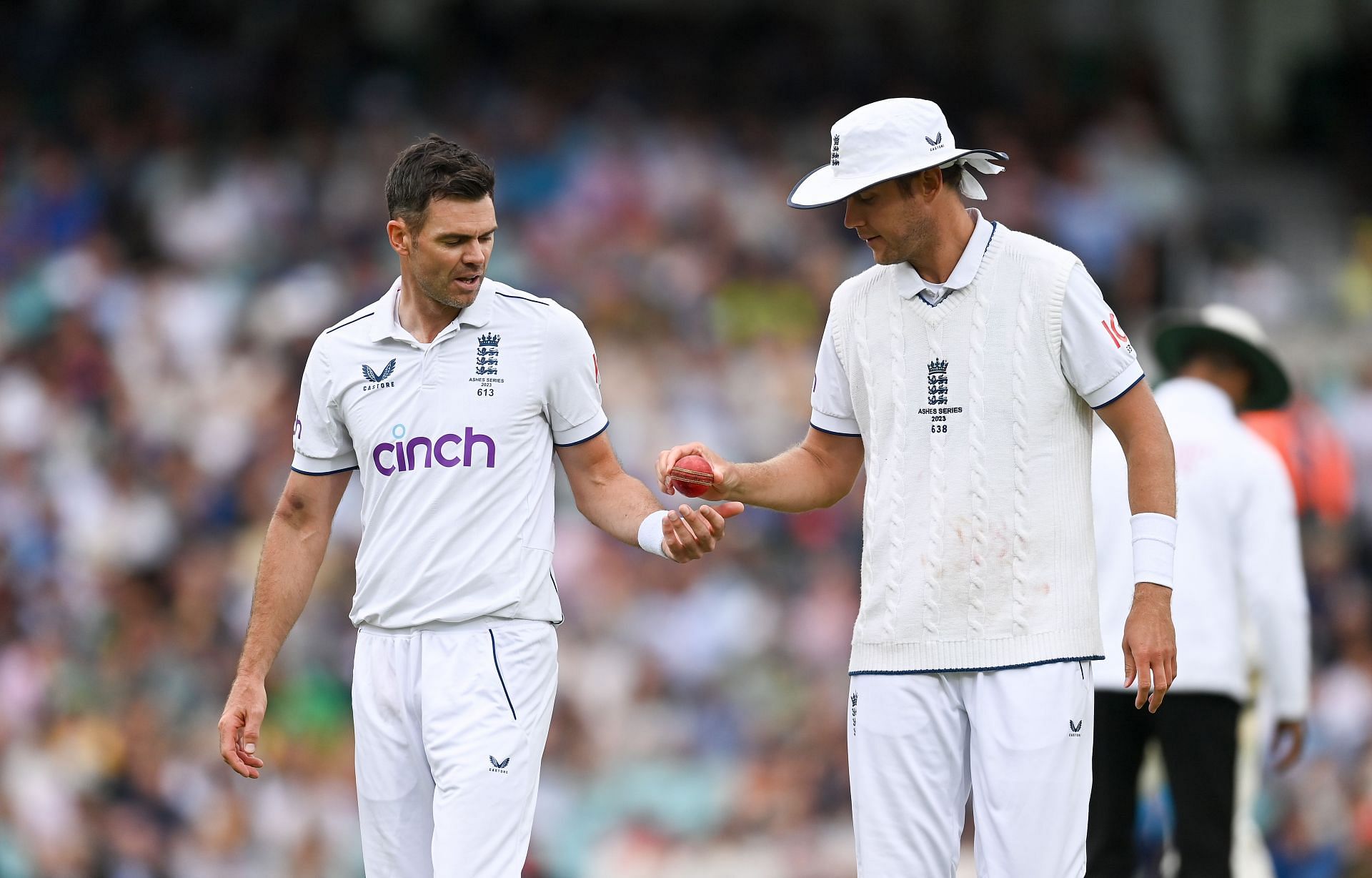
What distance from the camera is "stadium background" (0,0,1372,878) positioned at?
1279 cm

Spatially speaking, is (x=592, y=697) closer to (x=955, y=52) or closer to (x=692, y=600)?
(x=692, y=600)

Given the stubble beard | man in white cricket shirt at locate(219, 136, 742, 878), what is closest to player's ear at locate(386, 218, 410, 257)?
man in white cricket shirt at locate(219, 136, 742, 878)

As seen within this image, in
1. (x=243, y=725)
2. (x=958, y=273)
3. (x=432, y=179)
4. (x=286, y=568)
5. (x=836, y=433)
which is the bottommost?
(x=243, y=725)

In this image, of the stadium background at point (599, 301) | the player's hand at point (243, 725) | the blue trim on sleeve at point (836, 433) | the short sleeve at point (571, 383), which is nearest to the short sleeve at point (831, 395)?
the blue trim on sleeve at point (836, 433)

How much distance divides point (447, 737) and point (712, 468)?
1086mm

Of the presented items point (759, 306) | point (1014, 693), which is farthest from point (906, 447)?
point (759, 306)

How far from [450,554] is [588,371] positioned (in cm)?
72

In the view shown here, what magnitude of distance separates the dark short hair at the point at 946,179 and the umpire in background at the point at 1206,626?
2369 millimetres

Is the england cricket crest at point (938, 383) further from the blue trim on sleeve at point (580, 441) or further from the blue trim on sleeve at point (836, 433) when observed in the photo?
the blue trim on sleeve at point (580, 441)

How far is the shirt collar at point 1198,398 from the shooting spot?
8.25 m

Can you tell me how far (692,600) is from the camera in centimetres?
1390

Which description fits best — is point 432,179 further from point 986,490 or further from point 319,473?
point 986,490


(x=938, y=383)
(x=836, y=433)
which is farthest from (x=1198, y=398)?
(x=938, y=383)

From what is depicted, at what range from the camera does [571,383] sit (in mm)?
6219
